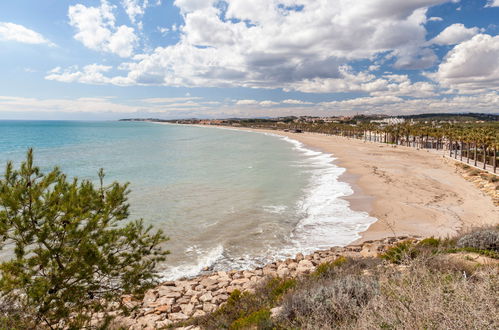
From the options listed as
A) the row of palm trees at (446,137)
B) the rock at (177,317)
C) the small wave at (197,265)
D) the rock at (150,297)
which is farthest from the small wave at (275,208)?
the row of palm trees at (446,137)

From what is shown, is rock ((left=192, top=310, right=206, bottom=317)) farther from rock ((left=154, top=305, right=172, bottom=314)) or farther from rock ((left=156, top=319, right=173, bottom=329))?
rock ((left=154, top=305, right=172, bottom=314))

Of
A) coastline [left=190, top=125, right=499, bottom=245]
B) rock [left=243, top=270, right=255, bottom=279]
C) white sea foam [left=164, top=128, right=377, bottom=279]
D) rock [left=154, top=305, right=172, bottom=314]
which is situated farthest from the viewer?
coastline [left=190, top=125, right=499, bottom=245]

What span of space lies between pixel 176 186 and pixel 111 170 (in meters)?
15.7

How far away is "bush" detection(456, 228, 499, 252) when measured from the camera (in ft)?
33.9

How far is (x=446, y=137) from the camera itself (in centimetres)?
6975

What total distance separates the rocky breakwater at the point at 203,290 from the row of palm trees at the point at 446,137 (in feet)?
111

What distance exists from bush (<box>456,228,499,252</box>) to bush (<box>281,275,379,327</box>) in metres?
6.12

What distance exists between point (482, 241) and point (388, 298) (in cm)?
745

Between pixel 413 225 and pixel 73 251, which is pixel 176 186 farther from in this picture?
pixel 73 251

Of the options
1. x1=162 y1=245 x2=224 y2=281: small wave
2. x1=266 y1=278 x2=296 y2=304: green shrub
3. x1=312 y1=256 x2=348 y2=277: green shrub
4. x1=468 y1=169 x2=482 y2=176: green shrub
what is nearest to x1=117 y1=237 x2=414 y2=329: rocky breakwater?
x1=162 y1=245 x2=224 y2=281: small wave

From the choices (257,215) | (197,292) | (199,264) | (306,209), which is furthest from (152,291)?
(306,209)

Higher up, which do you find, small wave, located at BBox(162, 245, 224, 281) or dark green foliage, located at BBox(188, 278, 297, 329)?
dark green foliage, located at BBox(188, 278, 297, 329)

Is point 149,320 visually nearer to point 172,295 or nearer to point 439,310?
point 172,295

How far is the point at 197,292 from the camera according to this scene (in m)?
10.6
